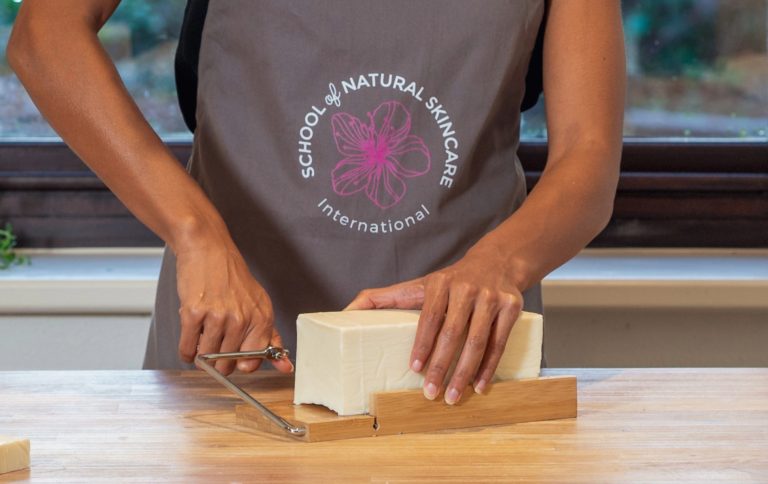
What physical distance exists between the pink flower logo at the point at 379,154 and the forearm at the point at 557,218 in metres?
0.15

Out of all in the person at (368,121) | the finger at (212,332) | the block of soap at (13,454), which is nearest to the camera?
the block of soap at (13,454)

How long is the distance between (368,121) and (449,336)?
350mm

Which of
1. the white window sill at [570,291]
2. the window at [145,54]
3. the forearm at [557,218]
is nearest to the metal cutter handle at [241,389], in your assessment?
the forearm at [557,218]

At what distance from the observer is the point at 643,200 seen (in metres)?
2.19

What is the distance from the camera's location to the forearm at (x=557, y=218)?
1.14 metres

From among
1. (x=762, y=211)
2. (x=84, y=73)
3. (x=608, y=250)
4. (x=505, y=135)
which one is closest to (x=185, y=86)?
(x=84, y=73)

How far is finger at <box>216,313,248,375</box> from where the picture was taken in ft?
3.50

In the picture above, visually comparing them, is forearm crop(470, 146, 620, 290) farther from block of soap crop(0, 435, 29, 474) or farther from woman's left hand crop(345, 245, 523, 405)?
block of soap crop(0, 435, 29, 474)

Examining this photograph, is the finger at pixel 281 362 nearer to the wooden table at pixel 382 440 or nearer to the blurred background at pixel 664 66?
the wooden table at pixel 382 440

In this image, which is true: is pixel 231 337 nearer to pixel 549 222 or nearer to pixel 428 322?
pixel 428 322

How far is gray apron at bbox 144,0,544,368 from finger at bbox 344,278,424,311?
7.9 inches

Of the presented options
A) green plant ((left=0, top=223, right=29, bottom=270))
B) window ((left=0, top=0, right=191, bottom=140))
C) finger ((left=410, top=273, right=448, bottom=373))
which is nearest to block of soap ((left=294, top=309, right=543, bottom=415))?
finger ((left=410, top=273, right=448, bottom=373))

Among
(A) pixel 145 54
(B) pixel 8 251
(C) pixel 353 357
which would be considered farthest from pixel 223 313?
(A) pixel 145 54

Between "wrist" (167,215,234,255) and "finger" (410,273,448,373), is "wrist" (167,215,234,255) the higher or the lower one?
the higher one
